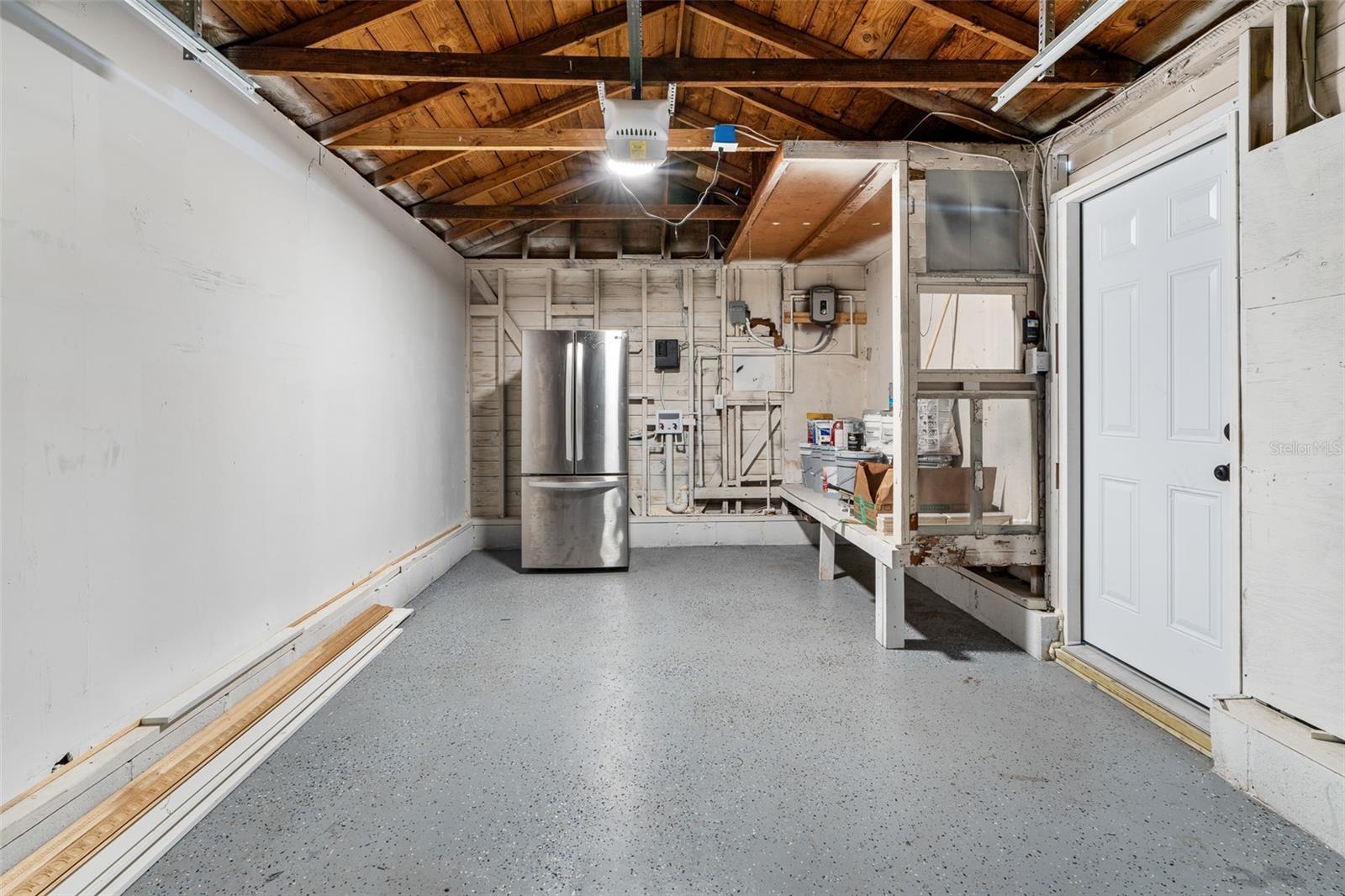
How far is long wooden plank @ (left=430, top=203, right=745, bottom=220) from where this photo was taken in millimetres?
4455

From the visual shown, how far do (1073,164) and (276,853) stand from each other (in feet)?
13.2

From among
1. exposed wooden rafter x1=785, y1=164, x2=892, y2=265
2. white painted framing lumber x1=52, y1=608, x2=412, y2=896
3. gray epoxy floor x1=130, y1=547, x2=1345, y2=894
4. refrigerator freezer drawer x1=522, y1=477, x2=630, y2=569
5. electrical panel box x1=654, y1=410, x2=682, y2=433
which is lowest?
gray epoxy floor x1=130, y1=547, x2=1345, y2=894

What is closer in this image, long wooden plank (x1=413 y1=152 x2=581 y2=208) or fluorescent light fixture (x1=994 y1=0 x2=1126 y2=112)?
fluorescent light fixture (x1=994 y1=0 x2=1126 y2=112)

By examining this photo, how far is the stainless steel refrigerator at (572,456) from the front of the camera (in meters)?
4.74

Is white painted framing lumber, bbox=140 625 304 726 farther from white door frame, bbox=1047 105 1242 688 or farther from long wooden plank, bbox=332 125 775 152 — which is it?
white door frame, bbox=1047 105 1242 688

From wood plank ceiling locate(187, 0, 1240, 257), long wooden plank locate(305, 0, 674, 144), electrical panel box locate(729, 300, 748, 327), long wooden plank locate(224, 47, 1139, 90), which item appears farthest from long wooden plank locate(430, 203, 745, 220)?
long wooden plank locate(224, 47, 1139, 90)

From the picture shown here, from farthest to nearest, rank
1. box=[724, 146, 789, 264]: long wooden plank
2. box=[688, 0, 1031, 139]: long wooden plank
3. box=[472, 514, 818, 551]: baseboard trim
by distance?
1. box=[472, 514, 818, 551]: baseboard trim
2. box=[724, 146, 789, 264]: long wooden plank
3. box=[688, 0, 1031, 139]: long wooden plank

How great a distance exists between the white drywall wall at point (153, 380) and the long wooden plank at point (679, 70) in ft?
1.91

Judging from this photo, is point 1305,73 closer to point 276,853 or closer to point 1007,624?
point 1007,624

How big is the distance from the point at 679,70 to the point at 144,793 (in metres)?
3.24

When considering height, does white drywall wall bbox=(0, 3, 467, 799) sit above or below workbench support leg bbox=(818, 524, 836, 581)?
above

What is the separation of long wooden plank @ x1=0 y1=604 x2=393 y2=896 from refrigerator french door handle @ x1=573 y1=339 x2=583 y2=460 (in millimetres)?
2338

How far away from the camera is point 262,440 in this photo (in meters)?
2.59

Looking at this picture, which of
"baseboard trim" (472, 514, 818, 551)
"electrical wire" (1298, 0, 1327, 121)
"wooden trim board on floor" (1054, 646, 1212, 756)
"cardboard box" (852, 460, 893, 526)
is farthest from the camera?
"baseboard trim" (472, 514, 818, 551)
